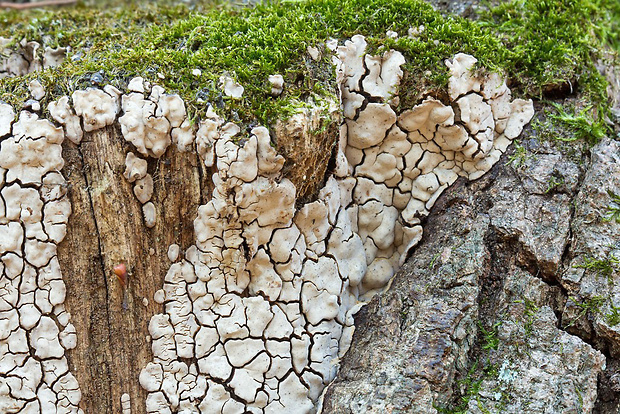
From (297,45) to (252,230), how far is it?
838 mm

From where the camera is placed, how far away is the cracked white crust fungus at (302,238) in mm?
2348

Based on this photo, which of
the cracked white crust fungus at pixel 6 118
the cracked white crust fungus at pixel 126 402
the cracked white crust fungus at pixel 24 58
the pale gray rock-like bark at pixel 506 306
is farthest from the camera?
the cracked white crust fungus at pixel 24 58

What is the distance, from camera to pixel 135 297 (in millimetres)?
2416

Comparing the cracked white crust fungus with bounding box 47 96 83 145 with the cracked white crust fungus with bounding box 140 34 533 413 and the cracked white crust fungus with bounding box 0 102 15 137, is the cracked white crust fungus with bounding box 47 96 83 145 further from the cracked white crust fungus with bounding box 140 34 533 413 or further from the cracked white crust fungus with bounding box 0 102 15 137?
the cracked white crust fungus with bounding box 140 34 533 413

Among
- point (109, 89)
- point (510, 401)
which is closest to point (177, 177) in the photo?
point (109, 89)

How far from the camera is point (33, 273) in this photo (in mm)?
2291

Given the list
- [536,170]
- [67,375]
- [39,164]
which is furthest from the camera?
[536,170]

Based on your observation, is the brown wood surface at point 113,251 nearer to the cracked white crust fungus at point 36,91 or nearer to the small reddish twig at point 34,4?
the cracked white crust fungus at point 36,91

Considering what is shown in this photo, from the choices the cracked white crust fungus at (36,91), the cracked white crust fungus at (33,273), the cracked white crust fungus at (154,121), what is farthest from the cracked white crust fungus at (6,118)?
the cracked white crust fungus at (154,121)

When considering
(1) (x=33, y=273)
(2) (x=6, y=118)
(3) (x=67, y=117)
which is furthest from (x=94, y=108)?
(1) (x=33, y=273)

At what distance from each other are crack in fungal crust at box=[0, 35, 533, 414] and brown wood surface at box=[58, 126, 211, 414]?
45 millimetres

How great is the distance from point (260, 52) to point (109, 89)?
648mm

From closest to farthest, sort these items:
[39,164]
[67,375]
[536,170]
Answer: [39,164] → [67,375] → [536,170]

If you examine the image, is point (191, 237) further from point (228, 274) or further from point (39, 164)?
point (39, 164)
